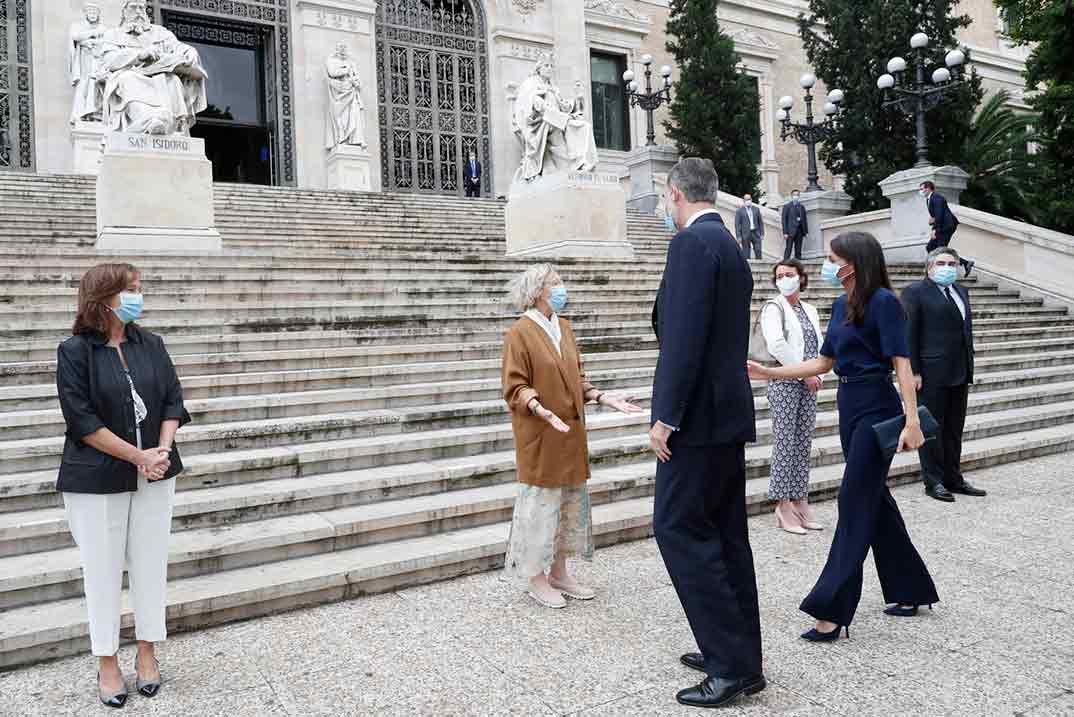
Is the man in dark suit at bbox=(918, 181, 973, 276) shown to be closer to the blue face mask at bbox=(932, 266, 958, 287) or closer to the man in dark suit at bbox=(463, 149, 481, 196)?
the blue face mask at bbox=(932, 266, 958, 287)

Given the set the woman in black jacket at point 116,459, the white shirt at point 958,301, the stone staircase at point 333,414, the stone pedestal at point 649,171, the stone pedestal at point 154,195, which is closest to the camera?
the woman in black jacket at point 116,459

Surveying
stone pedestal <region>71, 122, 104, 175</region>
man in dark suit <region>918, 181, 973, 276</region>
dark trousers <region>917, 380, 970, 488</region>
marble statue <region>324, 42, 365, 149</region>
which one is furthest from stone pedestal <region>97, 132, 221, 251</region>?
man in dark suit <region>918, 181, 973, 276</region>

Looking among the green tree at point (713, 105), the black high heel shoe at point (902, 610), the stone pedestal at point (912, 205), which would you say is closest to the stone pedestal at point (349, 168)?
the green tree at point (713, 105)

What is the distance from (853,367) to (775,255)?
16.4m

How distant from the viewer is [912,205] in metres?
16.3

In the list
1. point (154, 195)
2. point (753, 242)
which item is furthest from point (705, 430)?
point (753, 242)

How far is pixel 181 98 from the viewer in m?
12.9

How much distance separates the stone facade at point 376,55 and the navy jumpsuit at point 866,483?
18.3m

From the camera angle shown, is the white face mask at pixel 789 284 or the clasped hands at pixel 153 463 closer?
the clasped hands at pixel 153 463

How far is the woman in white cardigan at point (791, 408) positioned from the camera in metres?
5.59

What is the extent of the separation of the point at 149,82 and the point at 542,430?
980cm

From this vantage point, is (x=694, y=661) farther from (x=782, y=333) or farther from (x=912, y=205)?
(x=912, y=205)

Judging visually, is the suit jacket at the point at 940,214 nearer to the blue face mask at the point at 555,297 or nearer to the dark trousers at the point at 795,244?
the dark trousers at the point at 795,244

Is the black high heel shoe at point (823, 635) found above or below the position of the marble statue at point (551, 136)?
below
